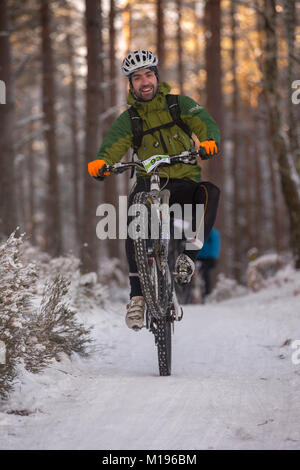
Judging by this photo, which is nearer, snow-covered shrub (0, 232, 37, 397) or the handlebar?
snow-covered shrub (0, 232, 37, 397)

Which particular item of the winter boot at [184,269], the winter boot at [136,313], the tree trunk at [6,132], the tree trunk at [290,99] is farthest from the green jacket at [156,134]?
the tree trunk at [6,132]

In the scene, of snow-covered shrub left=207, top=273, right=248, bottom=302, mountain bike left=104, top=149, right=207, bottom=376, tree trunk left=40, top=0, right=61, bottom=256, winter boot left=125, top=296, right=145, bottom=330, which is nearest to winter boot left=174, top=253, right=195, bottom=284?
mountain bike left=104, top=149, right=207, bottom=376

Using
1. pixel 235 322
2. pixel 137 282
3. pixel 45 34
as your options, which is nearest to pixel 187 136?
pixel 137 282

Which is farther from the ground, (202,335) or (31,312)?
(31,312)

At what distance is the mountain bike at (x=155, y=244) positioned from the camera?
4.93 meters

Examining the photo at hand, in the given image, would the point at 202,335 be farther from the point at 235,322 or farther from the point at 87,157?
the point at 87,157

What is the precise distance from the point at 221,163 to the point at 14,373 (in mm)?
12434

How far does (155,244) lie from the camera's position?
5090mm

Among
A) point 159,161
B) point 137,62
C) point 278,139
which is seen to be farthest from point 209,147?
point 278,139

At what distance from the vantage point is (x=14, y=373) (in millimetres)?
4145

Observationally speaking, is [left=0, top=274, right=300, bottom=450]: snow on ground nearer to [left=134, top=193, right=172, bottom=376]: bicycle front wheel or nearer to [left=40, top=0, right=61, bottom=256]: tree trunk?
[left=134, top=193, right=172, bottom=376]: bicycle front wheel

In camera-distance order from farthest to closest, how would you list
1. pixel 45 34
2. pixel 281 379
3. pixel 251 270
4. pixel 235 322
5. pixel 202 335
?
pixel 45 34, pixel 251 270, pixel 235 322, pixel 202 335, pixel 281 379

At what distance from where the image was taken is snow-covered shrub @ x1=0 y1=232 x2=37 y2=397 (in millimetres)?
4043

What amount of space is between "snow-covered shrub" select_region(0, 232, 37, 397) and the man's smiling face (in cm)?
193
